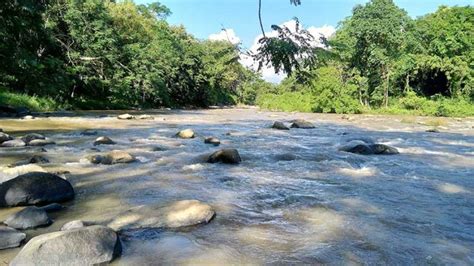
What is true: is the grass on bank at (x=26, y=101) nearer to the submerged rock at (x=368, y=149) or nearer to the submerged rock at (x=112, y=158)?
the submerged rock at (x=112, y=158)

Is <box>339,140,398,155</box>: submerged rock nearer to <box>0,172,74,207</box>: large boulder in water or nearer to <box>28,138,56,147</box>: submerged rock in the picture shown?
<box>0,172,74,207</box>: large boulder in water

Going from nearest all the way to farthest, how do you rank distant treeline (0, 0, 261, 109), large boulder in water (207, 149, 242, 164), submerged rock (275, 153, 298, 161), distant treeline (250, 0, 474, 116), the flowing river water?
1. the flowing river water
2. large boulder in water (207, 149, 242, 164)
3. submerged rock (275, 153, 298, 161)
4. distant treeline (0, 0, 261, 109)
5. distant treeline (250, 0, 474, 116)

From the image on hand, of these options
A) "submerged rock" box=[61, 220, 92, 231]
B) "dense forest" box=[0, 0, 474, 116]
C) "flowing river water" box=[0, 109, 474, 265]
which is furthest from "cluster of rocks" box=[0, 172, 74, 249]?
"dense forest" box=[0, 0, 474, 116]

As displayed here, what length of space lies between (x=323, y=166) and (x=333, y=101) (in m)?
27.0

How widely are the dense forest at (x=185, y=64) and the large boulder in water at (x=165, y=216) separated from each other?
16.5 meters

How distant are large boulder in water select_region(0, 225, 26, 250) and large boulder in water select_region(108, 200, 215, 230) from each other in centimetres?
83

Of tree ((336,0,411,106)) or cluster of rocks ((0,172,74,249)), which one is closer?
cluster of rocks ((0,172,74,249))

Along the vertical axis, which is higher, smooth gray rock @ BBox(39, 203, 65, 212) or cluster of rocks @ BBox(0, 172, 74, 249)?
cluster of rocks @ BBox(0, 172, 74, 249)

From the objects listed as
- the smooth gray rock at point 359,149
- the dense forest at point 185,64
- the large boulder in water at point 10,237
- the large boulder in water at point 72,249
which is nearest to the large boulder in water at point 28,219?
the large boulder in water at point 10,237

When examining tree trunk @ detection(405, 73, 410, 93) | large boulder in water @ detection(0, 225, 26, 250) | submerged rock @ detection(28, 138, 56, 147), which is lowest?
large boulder in water @ detection(0, 225, 26, 250)

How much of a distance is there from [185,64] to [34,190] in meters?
38.6

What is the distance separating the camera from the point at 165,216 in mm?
4578

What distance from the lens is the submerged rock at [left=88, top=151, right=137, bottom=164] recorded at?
778 cm

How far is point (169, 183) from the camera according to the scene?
645 centimetres
